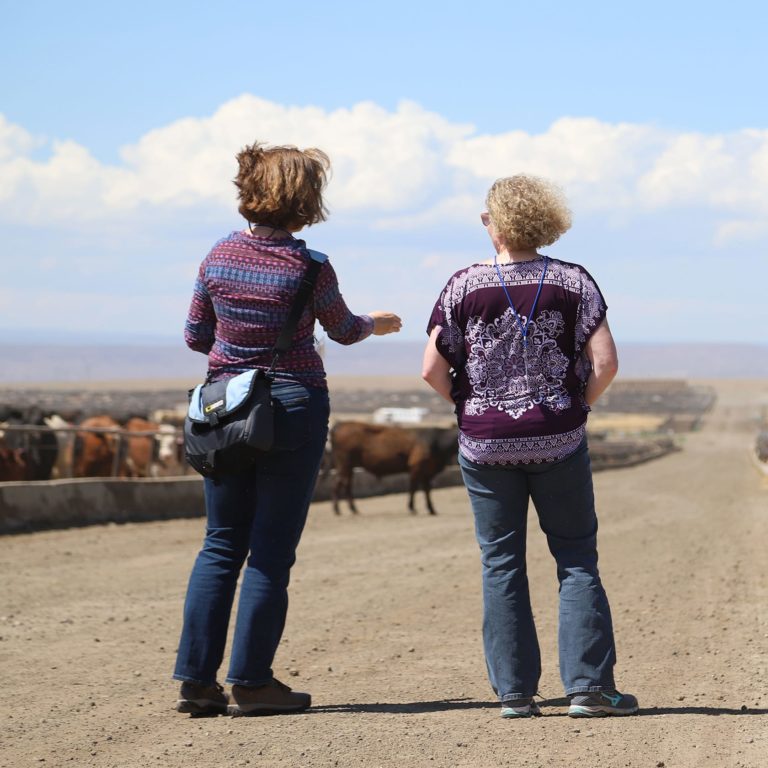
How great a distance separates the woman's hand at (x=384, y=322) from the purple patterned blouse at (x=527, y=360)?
380 mm

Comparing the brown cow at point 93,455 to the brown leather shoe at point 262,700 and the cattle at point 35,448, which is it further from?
the brown leather shoe at point 262,700

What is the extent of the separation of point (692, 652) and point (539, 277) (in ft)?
9.51

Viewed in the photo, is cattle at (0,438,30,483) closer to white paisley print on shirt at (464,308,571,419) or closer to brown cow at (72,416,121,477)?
brown cow at (72,416,121,477)

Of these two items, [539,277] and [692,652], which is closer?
[539,277]

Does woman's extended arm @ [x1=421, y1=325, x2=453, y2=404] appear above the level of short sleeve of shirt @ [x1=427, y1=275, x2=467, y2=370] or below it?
below

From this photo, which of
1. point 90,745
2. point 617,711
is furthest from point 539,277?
point 90,745

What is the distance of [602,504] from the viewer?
2356cm

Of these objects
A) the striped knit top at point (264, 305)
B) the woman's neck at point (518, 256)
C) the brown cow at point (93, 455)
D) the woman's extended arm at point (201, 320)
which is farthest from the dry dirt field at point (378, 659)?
the brown cow at point (93, 455)

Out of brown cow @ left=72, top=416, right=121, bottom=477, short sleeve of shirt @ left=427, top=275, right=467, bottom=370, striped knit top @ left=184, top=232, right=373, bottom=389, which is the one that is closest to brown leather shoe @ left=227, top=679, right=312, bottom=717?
striped knit top @ left=184, top=232, right=373, bottom=389

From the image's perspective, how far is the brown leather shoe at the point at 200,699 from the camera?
5.41 m

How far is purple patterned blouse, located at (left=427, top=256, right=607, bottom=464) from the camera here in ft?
17.4

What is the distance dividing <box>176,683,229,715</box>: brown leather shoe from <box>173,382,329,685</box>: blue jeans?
0.14ft

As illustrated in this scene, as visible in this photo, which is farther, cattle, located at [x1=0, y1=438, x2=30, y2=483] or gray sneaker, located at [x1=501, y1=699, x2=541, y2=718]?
cattle, located at [x1=0, y1=438, x2=30, y2=483]

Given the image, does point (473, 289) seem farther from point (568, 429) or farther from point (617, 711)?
point (617, 711)
